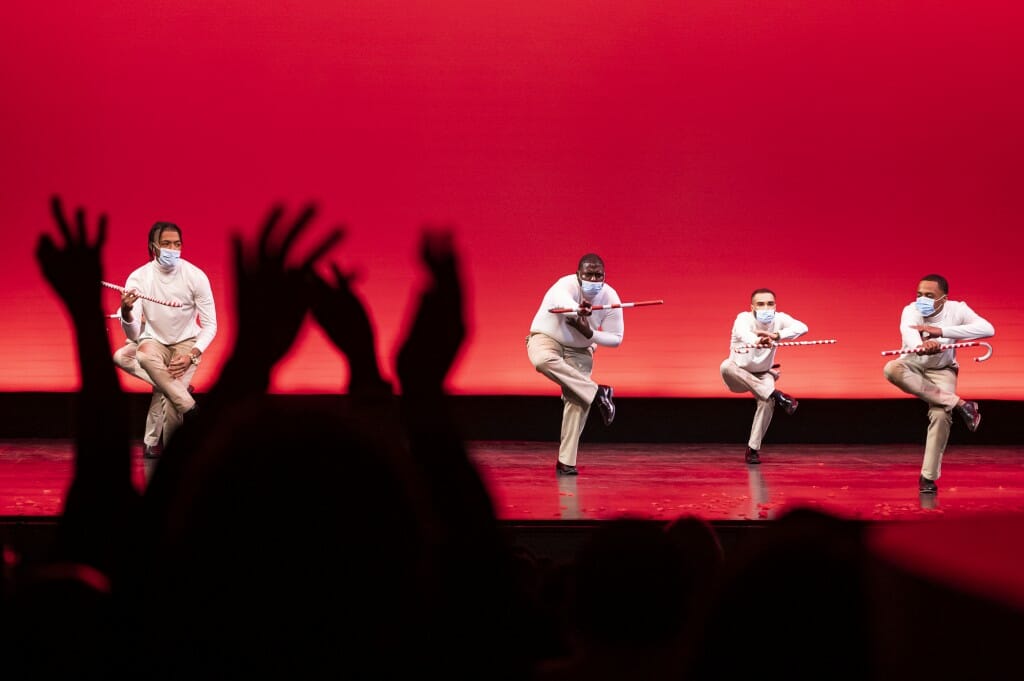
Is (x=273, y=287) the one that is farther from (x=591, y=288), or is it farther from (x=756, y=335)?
(x=756, y=335)

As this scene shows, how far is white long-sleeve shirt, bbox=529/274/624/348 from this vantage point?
7.27 metres

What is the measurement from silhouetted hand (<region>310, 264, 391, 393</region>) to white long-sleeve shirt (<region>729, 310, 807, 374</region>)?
6.57 meters

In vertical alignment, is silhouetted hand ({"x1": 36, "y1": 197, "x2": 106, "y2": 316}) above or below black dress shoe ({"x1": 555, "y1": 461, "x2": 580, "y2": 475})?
above

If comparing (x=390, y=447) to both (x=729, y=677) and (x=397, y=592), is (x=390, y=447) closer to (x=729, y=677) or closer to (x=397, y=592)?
(x=397, y=592)

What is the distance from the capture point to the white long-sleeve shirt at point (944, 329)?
6578 millimetres

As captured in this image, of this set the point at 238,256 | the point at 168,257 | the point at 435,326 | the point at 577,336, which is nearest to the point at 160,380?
the point at 168,257

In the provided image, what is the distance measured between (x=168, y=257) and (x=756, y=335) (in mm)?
4138

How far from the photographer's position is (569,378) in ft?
23.3

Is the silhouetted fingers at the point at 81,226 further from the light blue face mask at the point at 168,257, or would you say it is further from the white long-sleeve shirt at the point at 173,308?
the light blue face mask at the point at 168,257

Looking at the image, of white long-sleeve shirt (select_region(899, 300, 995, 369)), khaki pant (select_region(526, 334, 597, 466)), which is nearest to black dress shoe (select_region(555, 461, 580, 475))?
khaki pant (select_region(526, 334, 597, 466))

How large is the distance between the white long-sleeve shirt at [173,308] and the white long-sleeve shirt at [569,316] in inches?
86.2

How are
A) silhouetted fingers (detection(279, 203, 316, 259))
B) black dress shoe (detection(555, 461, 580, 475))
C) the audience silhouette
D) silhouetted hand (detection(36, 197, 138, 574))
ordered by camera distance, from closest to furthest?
the audience silhouette → silhouetted hand (detection(36, 197, 138, 574)) → silhouetted fingers (detection(279, 203, 316, 259)) → black dress shoe (detection(555, 461, 580, 475))

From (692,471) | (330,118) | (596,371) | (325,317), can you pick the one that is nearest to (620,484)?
(692,471)

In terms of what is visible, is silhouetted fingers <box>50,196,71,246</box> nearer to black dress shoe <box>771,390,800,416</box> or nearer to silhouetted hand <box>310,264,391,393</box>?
silhouetted hand <box>310,264,391,393</box>
